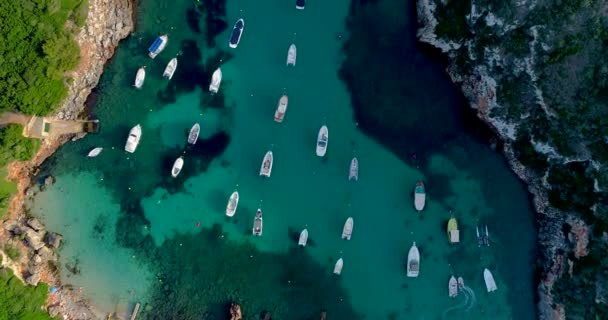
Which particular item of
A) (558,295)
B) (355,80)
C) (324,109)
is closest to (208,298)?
(324,109)

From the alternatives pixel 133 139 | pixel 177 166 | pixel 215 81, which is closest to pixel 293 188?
pixel 177 166

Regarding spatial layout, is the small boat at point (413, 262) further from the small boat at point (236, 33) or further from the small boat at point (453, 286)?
the small boat at point (236, 33)

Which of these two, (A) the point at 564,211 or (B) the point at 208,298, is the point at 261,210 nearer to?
(B) the point at 208,298

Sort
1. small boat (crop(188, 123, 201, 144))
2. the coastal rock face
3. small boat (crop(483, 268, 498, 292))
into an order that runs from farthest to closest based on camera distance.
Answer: small boat (crop(483, 268, 498, 292)), small boat (crop(188, 123, 201, 144)), the coastal rock face

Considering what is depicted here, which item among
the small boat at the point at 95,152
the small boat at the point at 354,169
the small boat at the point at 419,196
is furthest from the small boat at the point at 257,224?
the small boat at the point at 95,152

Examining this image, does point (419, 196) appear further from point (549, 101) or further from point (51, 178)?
point (51, 178)

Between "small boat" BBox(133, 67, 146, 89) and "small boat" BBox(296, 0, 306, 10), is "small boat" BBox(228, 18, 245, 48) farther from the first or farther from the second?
"small boat" BBox(133, 67, 146, 89)

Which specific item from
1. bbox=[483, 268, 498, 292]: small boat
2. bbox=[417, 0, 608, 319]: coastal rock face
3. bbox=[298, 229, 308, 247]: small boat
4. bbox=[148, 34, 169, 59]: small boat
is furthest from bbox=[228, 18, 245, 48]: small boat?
bbox=[483, 268, 498, 292]: small boat
